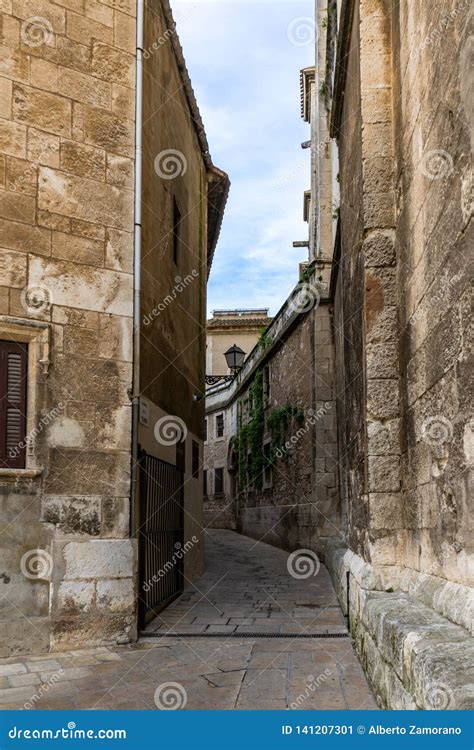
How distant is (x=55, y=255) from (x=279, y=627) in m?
3.82

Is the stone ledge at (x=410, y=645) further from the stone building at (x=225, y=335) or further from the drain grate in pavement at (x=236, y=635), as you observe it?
the stone building at (x=225, y=335)

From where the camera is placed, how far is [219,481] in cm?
2523

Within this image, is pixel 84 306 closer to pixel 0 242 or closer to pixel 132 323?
pixel 132 323

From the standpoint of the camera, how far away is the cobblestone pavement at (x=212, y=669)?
13.0 ft

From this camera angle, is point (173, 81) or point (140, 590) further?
point (173, 81)

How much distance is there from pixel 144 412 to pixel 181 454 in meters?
2.50

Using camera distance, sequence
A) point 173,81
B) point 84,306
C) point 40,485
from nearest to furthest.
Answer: point 40,485, point 84,306, point 173,81

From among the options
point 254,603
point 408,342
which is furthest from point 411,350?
point 254,603

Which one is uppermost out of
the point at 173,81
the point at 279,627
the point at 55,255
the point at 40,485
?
the point at 173,81

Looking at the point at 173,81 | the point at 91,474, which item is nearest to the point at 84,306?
the point at 91,474

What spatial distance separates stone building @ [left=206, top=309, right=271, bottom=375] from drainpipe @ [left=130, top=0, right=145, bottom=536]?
2877 cm

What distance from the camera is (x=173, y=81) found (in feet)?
29.4

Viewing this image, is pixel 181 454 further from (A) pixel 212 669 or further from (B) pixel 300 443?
(B) pixel 300 443

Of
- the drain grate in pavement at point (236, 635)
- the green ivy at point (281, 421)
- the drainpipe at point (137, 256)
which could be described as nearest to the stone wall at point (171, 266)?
the drainpipe at point (137, 256)
